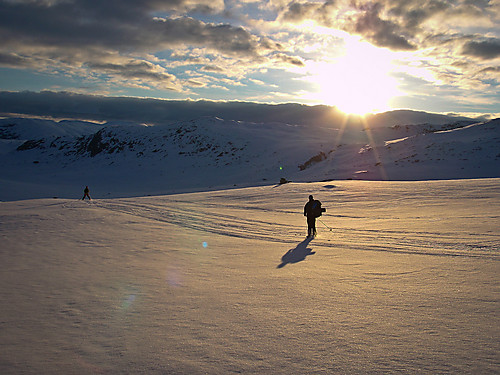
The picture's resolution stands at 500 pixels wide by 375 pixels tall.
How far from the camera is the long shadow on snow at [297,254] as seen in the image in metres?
7.88

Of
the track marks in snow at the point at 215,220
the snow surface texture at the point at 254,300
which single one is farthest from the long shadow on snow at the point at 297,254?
the track marks in snow at the point at 215,220

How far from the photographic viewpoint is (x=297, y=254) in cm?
862

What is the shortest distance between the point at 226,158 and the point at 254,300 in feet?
167

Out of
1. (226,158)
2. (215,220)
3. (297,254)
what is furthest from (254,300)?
(226,158)

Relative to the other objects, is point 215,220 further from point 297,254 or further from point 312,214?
point 297,254

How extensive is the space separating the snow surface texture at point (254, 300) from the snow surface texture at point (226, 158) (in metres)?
21.5

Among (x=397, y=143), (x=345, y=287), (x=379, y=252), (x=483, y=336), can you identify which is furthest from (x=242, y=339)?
(x=397, y=143)

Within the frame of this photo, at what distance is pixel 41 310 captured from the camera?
201 inches

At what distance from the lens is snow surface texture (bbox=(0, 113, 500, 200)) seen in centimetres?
3136

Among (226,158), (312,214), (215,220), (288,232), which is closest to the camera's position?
(312,214)

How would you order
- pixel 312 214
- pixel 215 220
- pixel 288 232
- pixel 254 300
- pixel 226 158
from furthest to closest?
pixel 226 158 → pixel 215 220 → pixel 288 232 → pixel 312 214 → pixel 254 300

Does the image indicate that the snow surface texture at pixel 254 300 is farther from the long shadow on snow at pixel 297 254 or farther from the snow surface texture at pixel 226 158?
the snow surface texture at pixel 226 158

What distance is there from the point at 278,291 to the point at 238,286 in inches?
30.6

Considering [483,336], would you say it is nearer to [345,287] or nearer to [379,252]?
[345,287]
